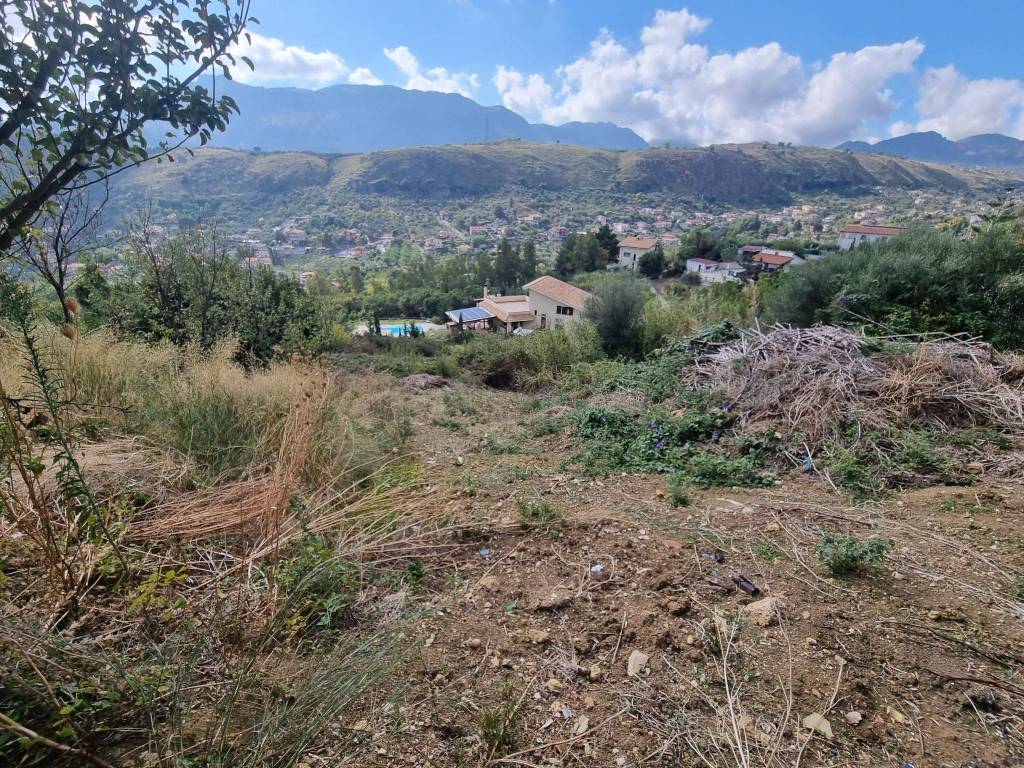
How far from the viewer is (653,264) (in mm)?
38312

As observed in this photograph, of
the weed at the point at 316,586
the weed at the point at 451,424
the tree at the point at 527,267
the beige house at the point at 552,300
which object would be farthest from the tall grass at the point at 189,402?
the tree at the point at 527,267

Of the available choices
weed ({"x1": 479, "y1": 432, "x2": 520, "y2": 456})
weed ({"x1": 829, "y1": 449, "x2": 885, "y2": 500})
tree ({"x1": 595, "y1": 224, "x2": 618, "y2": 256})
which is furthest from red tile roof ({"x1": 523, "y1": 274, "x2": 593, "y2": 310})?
weed ({"x1": 829, "y1": 449, "x2": 885, "y2": 500})

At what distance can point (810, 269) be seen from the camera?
8.78 metres

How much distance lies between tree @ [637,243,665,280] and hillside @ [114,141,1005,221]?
239 ft

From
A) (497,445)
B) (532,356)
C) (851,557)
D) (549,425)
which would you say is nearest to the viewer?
(851,557)

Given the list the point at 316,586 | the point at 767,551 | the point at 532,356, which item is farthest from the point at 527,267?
the point at 316,586

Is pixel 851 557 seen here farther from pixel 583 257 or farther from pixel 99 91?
pixel 583 257

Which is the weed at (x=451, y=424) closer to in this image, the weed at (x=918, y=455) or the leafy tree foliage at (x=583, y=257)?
the weed at (x=918, y=455)

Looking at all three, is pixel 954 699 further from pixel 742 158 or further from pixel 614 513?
pixel 742 158

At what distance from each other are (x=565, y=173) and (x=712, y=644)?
124746mm

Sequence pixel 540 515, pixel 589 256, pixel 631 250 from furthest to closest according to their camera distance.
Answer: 1. pixel 631 250
2. pixel 589 256
3. pixel 540 515

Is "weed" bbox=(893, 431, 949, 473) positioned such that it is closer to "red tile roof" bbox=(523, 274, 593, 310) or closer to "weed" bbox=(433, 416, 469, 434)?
"weed" bbox=(433, 416, 469, 434)

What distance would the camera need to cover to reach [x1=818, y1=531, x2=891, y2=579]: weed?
7.85 ft

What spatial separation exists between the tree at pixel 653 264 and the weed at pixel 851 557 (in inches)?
1493
